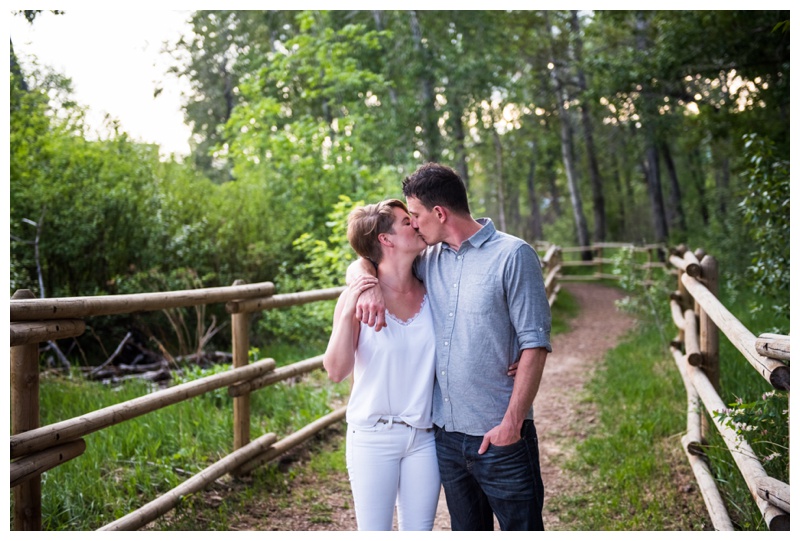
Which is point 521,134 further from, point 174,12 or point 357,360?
point 357,360

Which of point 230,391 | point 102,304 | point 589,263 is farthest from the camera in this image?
point 589,263

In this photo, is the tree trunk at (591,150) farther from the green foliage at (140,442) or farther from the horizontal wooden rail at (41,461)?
the horizontal wooden rail at (41,461)

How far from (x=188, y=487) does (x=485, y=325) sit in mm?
2146

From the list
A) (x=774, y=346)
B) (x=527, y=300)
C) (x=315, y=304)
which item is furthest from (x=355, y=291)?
(x=315, y=304)

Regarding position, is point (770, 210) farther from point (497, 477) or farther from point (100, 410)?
point (100, 410)

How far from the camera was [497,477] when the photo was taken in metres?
2.13

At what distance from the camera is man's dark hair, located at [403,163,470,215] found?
2184 millimetres

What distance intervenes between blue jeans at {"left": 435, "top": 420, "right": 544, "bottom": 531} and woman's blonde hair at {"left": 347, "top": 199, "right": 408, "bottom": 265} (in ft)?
2.31

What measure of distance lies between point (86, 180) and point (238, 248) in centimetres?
223

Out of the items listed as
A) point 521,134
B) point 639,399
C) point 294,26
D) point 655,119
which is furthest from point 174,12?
point 521,134

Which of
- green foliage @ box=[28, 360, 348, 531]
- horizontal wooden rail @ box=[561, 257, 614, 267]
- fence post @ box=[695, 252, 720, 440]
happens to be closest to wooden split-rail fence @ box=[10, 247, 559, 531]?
green foliage @ box=[28, 360, 348, 531]

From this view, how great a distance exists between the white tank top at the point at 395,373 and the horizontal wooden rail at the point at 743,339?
1.15 m

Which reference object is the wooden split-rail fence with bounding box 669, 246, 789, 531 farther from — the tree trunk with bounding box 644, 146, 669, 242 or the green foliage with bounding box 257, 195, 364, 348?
the tree trunk with bounding box 644, 146, 669, 242

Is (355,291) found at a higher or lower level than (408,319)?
higher
